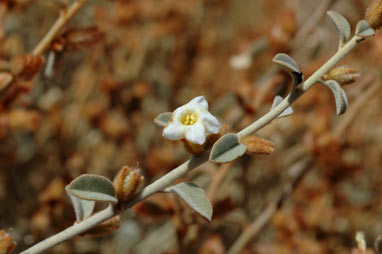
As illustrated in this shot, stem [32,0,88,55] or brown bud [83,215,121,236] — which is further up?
stem [32,0,88,55]

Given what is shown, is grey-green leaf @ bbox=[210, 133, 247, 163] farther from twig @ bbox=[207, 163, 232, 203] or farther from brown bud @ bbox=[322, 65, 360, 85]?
twig @ bbox=[207, 163, 232, 203]

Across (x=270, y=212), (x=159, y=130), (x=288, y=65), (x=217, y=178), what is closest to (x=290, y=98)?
(x=288, y=65)

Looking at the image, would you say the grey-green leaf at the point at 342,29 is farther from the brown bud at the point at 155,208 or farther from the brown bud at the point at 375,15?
the brown bud at the point at 155,208

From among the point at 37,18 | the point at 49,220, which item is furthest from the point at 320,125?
the point at 37,18

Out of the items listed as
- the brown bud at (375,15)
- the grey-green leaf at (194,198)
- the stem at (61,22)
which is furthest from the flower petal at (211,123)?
the stem at (61,22)

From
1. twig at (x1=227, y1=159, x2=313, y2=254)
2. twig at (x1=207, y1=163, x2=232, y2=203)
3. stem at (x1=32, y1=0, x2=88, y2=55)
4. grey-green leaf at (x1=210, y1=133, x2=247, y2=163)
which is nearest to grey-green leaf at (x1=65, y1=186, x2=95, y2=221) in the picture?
grey-green leaf at (x1=210, y1=133, x2=247, y2=163)
